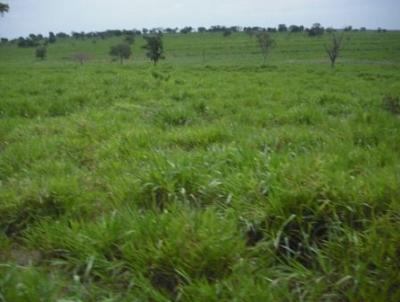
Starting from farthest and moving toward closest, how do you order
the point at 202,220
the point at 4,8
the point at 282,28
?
1. the point at 282,28
2. the point at 4,8
3. the point at 202,220

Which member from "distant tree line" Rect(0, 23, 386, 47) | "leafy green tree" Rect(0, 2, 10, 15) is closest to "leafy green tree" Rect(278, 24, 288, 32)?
"distant tree line" Rect(0, 23, 386, 47)

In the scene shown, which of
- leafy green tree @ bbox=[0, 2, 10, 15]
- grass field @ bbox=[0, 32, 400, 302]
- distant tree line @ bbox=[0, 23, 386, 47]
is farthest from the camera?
distant tree line @ bbox=[0, 23, 386, 47]

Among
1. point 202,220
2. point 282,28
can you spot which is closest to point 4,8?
point 202,220

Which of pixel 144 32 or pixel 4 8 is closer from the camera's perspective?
pixel 4 8

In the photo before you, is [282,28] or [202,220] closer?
[202,220]

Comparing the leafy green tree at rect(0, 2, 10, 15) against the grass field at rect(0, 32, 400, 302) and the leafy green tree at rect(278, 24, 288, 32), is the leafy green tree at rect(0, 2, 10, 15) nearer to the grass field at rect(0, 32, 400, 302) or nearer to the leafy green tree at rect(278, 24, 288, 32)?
the grass field at rect(0, 32, 400, 302)

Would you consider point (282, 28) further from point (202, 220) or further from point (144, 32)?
point (202, 220)

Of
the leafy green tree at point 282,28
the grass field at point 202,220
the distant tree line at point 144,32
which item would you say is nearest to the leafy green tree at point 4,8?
the grass field at point 202,220

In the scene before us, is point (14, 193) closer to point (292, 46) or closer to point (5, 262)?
point (5, 262)

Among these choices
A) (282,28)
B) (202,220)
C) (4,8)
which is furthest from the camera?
(282,28)

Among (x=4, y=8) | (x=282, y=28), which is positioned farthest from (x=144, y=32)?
(x=4, y=8)

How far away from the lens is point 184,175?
3637 millimetres

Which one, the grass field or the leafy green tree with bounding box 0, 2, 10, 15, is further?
the leafy green tree with bounding box 0, 2, 10, 15

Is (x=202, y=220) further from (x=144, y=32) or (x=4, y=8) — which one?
(x=144, y=32)
